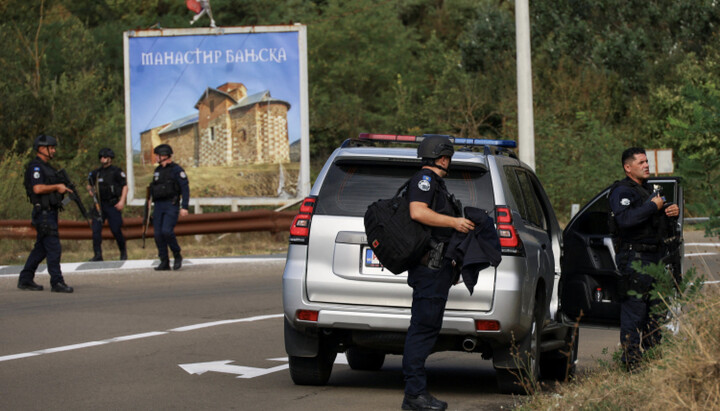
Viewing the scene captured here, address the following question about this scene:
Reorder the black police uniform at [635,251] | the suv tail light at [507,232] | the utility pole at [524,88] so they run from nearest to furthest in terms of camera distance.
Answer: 1. the suv tail light at [507,232]
2. the black police uniform at [635,251]
3. the utility pole at [524,88]

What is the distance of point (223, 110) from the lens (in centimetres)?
2625

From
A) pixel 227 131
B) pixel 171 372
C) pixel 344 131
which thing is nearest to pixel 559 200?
pixel 227 131

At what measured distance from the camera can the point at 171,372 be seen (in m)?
8.96

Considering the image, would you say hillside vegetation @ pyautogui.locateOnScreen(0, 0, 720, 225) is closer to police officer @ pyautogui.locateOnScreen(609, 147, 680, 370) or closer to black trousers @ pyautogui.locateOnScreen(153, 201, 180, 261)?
black trousers @ pyautogui.locateOnScreen(153, 201, 180, 261)

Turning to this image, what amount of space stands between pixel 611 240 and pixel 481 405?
7.02 feet

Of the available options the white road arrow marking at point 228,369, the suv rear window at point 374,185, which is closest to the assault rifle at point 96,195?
the white road arrow marking at point 228,369

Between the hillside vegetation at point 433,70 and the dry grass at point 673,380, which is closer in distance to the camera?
the dry grass at point 673,380

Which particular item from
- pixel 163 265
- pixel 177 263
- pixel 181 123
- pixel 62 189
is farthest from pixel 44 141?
pixel 181 123

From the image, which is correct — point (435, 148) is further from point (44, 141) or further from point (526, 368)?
point (44, 141)

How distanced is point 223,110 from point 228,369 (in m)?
17.6

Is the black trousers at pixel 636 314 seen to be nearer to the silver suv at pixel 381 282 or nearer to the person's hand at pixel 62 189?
the silver suv at pixel 381 282

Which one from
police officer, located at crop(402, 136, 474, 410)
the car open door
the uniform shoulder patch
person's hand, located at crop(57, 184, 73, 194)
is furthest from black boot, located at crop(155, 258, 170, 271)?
the uniform shoulder patch

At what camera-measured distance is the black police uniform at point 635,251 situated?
802 cm

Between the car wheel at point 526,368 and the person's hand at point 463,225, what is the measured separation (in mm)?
1167
